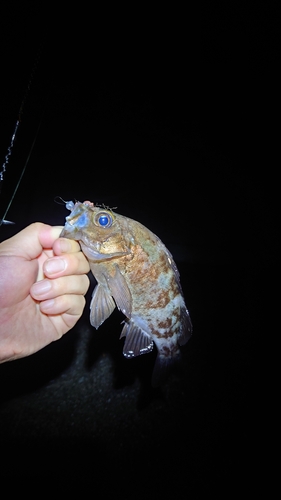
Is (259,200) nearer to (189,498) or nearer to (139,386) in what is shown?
(139,386)

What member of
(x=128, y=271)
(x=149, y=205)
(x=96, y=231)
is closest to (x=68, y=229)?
(x=96, y=231)

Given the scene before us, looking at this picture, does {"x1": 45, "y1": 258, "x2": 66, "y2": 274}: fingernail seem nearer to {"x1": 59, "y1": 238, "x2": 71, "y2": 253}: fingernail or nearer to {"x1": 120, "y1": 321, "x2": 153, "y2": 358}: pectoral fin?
{"x1": 59, "y1": 238, "x2": 71, "y2": 253}: fingernail

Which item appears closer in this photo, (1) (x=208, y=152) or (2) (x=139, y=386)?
(2) (x=139, y=386)

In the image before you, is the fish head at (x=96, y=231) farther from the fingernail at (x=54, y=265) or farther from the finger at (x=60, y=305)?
the finger at (x=60, y=305)

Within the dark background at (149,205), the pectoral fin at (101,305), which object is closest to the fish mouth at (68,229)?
the pectoral fin at (101,305)

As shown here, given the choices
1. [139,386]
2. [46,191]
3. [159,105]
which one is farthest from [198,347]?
[159,105]

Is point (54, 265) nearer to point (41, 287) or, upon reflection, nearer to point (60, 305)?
point (41, 287)
